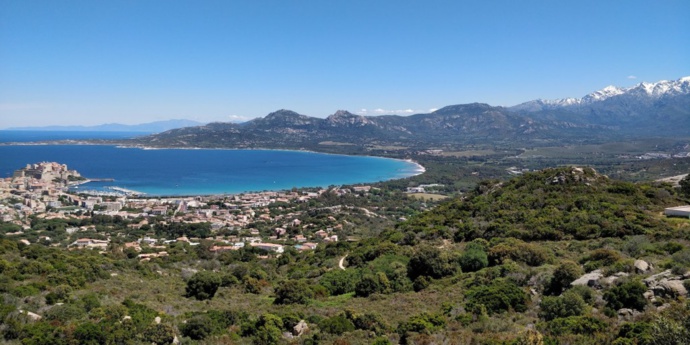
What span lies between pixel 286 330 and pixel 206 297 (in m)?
5.77

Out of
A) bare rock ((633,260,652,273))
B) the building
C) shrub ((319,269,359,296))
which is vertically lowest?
the building

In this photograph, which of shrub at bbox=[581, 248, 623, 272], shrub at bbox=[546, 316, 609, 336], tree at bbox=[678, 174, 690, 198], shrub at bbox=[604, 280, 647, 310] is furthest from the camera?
tree at bbox=[678, 174, 690, 198]

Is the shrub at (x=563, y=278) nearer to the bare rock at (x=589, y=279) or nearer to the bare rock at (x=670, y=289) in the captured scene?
the bare rock at (x=589, y=279)

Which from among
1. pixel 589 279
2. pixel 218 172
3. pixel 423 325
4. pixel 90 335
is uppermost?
pixel 589 279

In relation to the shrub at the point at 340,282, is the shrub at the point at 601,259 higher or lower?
higher

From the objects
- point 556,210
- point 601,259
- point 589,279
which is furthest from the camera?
point 556,210

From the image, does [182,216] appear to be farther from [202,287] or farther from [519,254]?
[519,254]

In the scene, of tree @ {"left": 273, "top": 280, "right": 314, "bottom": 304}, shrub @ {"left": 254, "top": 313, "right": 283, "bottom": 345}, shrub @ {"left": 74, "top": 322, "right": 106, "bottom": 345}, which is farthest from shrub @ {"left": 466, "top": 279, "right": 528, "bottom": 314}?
shrub @ {"left": 74, "top": 322, "right": 106, "bottom": 345}

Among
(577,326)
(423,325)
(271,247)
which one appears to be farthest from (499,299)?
(271,247)

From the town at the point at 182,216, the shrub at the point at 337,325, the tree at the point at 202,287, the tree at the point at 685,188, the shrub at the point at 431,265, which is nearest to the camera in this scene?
the shrub at the point at 337,325

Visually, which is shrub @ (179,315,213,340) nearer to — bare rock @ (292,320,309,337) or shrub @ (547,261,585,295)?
bare rock @ (292,320,309,337)

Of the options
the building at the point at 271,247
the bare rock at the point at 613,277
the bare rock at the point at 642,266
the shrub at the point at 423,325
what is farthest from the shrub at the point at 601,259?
the building at the point at 271,247

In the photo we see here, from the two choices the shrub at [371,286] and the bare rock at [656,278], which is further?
the shrub at [371,286]

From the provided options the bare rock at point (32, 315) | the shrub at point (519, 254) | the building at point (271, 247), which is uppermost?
the bare rock at point (32, 315)
